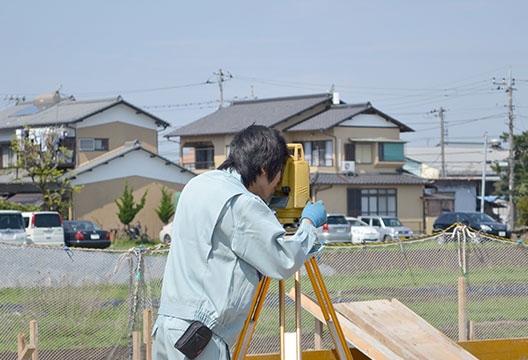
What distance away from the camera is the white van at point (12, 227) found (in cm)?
2171

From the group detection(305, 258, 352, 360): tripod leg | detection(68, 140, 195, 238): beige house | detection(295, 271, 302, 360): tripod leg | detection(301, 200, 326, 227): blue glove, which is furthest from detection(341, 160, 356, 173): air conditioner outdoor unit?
detection(301, 200, 326, 227): blue glove

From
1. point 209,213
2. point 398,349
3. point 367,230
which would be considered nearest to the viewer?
point 209,213

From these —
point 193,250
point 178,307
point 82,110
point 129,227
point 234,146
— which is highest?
point 82,110

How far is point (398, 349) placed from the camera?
18.4 ft

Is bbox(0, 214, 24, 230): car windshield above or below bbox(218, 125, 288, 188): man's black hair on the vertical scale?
below

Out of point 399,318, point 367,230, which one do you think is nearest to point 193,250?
point 399,318

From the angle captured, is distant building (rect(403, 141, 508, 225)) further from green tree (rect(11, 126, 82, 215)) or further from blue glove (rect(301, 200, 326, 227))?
blue glove (rect(301, 200, 326, 227))

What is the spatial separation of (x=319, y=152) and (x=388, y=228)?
1136 cm

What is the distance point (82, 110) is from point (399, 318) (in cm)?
3744

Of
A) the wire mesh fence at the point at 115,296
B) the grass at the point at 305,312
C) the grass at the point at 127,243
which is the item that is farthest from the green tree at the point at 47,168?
the wire mesh fence at the point at 115,296

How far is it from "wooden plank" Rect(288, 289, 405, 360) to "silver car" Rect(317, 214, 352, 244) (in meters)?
24.1

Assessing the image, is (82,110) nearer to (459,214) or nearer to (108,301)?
(459,214)

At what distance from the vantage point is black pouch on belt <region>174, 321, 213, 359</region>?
120 inches

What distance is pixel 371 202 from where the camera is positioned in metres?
42.9
